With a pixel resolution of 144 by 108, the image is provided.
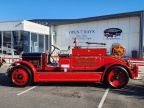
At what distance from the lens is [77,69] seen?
215 inches

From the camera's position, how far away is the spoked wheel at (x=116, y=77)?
5.02 m

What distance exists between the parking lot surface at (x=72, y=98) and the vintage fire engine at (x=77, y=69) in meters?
0.37

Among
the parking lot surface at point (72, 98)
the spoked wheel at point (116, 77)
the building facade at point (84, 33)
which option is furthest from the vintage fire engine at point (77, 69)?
the building facade at point (84, 33)

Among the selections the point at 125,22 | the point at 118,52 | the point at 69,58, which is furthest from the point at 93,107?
the point at 125,22

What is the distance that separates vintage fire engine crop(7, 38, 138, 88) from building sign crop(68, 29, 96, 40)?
12981 millimetres

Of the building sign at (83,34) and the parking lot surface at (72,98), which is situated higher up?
Answer: the building sign at (83,34)

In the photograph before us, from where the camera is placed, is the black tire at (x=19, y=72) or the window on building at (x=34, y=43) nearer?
the black tire at (x=19, y=72)

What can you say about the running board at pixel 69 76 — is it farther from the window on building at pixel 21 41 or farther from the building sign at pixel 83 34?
the building sign at pixel 83 34

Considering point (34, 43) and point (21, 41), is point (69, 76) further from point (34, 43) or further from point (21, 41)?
point (34, 43)

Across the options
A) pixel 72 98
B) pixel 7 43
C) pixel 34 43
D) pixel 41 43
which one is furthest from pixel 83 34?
pixel 72 98

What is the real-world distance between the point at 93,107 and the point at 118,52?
3.59 m

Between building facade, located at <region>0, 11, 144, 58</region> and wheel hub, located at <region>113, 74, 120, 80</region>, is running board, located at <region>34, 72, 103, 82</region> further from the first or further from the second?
building facade, located at <region>0, 11, 144, 58</region>

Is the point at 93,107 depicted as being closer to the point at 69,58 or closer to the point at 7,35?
the point at 69,58

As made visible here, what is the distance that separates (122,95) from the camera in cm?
440
